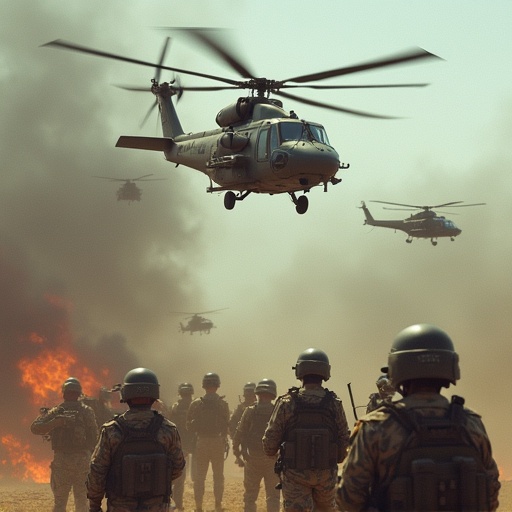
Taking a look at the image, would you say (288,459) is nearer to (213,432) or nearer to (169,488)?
(169,488)

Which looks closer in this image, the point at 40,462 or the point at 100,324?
the point at 40,462

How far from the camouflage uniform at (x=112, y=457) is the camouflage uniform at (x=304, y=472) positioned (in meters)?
1.88

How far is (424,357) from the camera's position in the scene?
17.9 feet

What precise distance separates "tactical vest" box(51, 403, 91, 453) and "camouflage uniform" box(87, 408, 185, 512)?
6.25 meters

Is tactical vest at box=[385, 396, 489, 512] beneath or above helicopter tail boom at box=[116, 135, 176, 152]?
beneath

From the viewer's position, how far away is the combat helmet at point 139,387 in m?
8.52

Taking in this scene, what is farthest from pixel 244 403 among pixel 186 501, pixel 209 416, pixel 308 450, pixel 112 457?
pixel 112 457

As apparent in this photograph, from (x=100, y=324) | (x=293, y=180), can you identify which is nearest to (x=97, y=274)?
(x=100, y=324)

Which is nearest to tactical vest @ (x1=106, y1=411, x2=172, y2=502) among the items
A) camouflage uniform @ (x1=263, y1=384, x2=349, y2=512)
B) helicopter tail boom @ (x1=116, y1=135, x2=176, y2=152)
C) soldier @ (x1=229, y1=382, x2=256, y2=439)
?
camouflage uniform @ (x1=263, y1=384, x2=349, y2=512)

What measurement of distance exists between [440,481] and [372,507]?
41 cm

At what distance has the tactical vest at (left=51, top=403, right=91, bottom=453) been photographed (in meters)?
14.5

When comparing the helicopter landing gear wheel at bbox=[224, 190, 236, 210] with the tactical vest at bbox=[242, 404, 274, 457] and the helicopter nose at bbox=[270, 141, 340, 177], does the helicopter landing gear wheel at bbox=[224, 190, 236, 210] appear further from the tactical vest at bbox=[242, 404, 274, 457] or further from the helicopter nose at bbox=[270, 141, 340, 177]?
the tactical vest at bbox=[242, 404, 274, 457]

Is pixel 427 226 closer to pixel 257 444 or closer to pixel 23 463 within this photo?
pixel 23 463

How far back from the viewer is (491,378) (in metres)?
55.1
